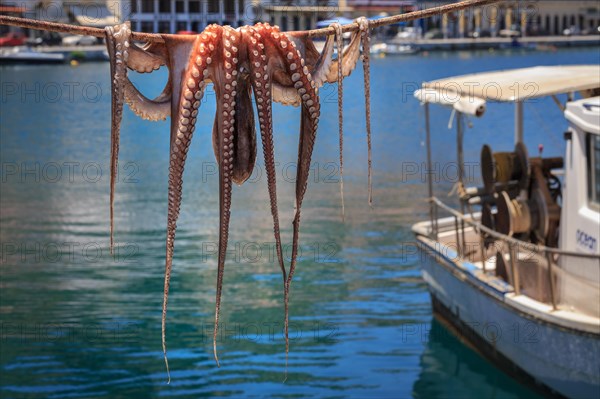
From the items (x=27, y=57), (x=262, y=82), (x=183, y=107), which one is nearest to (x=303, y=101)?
(x=262, y=82)

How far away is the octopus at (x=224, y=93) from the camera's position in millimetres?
4824

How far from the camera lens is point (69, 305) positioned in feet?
77.3

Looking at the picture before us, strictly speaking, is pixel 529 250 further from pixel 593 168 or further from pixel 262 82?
pixel 262 82

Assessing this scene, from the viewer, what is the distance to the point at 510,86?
17.7m

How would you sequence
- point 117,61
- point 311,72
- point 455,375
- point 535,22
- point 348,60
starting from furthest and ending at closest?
point 535,22 < point 455,375 < point 348,60 < point 311,72 < point 117,61

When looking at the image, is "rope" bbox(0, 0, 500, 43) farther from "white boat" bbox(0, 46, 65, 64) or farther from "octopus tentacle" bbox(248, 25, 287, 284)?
"white boat" bbox(0, 46, 65, 64)

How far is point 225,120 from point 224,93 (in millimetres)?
115

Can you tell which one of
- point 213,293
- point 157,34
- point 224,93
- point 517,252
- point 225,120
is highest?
point 157,34

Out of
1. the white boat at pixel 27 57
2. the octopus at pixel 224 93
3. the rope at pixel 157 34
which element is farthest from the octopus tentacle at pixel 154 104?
the white boat at pixel 27 57

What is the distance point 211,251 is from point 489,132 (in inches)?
1301

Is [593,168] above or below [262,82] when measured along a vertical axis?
below

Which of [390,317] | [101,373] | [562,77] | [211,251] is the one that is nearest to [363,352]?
[390,317]

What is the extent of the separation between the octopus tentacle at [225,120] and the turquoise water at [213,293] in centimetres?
1307

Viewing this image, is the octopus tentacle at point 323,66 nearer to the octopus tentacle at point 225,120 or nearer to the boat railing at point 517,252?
the octopus tentacle at point 225,120
